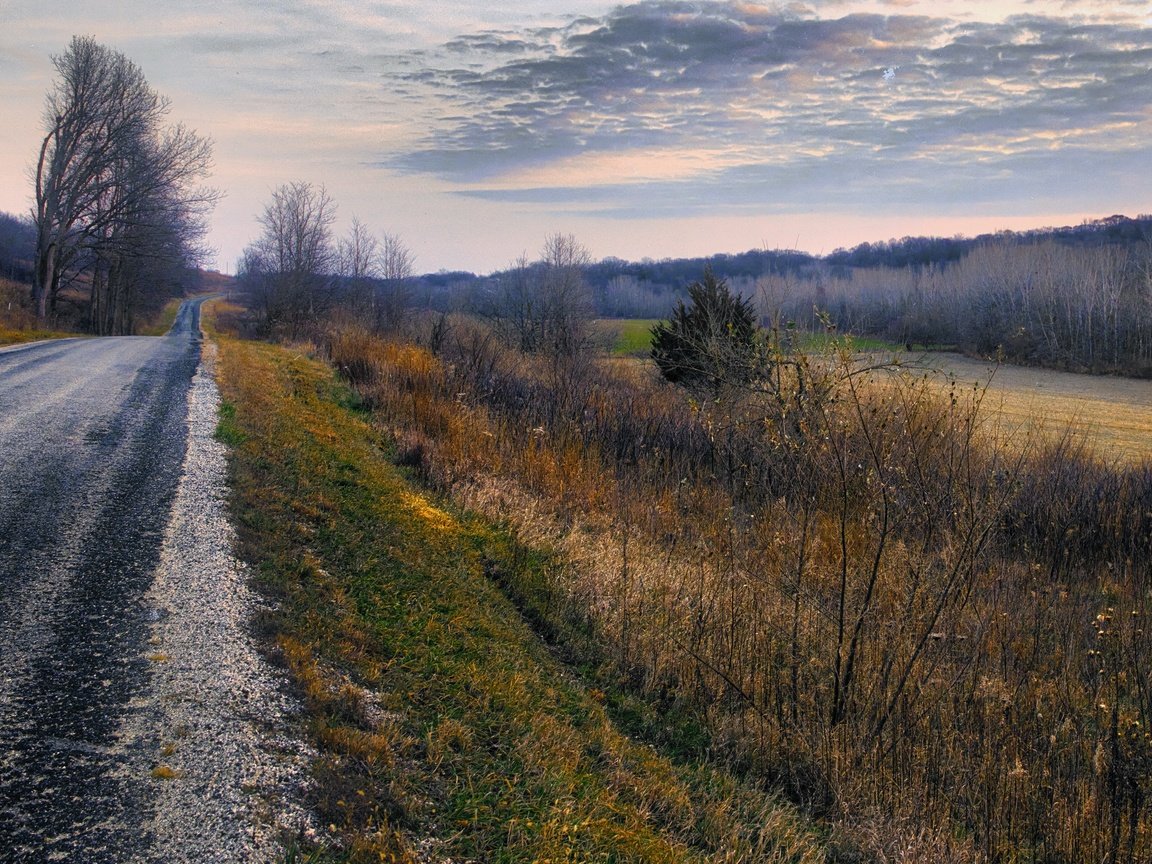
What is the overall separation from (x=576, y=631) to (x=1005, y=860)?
299cm

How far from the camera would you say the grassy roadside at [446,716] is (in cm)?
308

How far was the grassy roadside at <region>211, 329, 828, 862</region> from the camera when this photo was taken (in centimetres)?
308

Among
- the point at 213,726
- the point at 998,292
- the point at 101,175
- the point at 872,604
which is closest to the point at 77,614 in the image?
the point at 213,726

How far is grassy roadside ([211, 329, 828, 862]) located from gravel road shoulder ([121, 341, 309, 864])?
0.47ft

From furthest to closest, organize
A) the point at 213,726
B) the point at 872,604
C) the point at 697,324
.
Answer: the point at 697,324 → the point at 872,604 → the point at 213,726

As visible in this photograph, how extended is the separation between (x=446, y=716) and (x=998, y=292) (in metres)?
72.0

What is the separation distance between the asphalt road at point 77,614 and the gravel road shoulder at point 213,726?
76mm

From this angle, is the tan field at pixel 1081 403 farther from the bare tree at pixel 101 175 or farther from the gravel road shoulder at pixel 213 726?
the bare tree at pixel 101 175

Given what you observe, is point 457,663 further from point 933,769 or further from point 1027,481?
point 1027,481

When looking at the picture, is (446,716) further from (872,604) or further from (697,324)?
(697,324)

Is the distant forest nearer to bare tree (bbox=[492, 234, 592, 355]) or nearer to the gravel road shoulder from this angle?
bare tree (bbox=[492, 234, 592, 355])

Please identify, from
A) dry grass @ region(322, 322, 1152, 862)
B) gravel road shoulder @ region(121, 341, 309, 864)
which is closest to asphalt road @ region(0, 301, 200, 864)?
gravel road shoulder @ region(121, 341, 309, 864)

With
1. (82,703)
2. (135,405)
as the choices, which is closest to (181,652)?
(82,703)

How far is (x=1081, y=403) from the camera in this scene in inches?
1313
